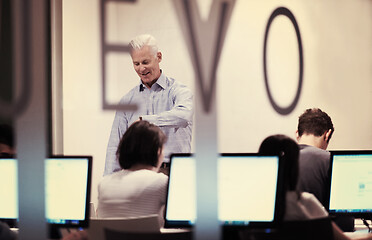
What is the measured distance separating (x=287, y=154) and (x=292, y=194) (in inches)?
7.5

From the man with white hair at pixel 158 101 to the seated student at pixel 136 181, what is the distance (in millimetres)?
1666

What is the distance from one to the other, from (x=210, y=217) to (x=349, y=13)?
192 inches

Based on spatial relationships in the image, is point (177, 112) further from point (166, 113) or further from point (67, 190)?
point (67, 190)

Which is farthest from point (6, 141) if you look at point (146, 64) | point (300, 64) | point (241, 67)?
point (300, 64)

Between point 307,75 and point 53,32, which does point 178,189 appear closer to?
point 53,32

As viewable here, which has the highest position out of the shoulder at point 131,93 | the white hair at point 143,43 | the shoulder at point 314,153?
the white hair at point 143,43

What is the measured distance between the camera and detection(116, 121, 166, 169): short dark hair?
9.84ft

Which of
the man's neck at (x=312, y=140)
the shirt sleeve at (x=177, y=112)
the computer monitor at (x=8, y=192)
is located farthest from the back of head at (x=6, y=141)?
the man's neck at (x=312, y=140)

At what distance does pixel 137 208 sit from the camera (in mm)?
2832

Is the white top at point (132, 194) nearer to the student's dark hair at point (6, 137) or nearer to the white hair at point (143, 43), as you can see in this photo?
the student's dark hair at point (6, 137)

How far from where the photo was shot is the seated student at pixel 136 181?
2.84 meters

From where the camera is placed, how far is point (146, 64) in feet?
15.8

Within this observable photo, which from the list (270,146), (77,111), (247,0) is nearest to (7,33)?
(77,111)

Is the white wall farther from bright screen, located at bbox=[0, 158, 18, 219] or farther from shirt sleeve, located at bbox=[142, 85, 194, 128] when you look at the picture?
bright screen, located at bbox=[0, 158, 18, 219]
